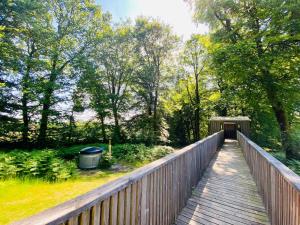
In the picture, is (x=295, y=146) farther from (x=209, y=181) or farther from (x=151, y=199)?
(x=151, y=199)

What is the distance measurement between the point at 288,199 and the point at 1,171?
8346mm

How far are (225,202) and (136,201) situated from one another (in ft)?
9.14

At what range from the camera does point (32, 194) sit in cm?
579

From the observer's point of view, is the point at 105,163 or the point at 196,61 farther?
the point at 196,61

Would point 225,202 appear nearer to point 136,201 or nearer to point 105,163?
point 136,201

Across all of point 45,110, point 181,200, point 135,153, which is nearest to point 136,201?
point 181,200

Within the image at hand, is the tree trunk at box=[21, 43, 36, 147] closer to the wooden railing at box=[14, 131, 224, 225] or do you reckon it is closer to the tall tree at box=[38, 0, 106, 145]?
the tall tree at box=[38, 0, 106, 145]

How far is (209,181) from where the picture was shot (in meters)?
5.66

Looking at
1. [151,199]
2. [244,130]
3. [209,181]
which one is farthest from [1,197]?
[244,130]

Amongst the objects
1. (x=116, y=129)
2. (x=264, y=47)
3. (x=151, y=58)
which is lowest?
(x=116, y=129)

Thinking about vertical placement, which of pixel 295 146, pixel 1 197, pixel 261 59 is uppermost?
pixel 261 59

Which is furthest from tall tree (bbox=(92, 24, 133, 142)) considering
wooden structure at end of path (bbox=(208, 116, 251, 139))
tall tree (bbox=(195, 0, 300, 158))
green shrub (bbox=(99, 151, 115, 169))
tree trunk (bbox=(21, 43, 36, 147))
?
tall tree (bbox=(195, 0, 300, 158))

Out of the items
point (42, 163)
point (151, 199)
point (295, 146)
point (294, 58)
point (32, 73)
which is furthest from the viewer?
point (32, 73)

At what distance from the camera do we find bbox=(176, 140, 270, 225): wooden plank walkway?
352cm
